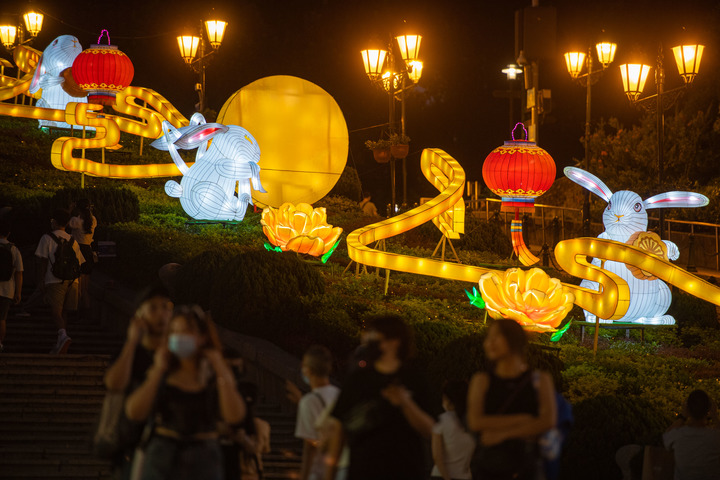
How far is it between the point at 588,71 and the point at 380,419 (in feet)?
53.3

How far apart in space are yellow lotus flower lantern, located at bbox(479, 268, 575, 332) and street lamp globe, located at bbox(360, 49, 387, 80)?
28.3 ft

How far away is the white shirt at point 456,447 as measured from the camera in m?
6.73

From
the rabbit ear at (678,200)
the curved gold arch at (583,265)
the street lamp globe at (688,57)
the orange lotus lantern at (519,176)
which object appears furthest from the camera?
the street lamp globe at (688,57)

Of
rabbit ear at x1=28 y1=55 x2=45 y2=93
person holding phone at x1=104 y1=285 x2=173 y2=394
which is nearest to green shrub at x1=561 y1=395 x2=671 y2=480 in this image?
person holding phone at x1=104 y1=285 x2=173 y2=394

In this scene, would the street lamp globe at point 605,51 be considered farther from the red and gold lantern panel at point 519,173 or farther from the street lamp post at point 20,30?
the street lamp post at point 20,30

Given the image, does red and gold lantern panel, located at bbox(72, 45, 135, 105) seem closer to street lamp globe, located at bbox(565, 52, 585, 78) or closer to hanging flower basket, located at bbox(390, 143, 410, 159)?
hanging flower basket, located at bbox(390, 143, 410, 159)

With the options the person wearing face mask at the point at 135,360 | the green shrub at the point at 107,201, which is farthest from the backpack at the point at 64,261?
the green shrub at the point at 107,201

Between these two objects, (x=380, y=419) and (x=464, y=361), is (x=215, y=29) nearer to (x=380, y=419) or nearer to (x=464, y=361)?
(x=464, y=361)

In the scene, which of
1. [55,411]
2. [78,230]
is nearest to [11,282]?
[55,411]

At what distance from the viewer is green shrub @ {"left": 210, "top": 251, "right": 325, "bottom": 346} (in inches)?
490

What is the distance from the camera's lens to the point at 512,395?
17.8 feet

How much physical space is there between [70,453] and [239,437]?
150 inches

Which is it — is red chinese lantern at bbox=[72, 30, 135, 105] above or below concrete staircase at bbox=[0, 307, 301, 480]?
above

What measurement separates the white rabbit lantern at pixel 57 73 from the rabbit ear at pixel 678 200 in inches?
644
